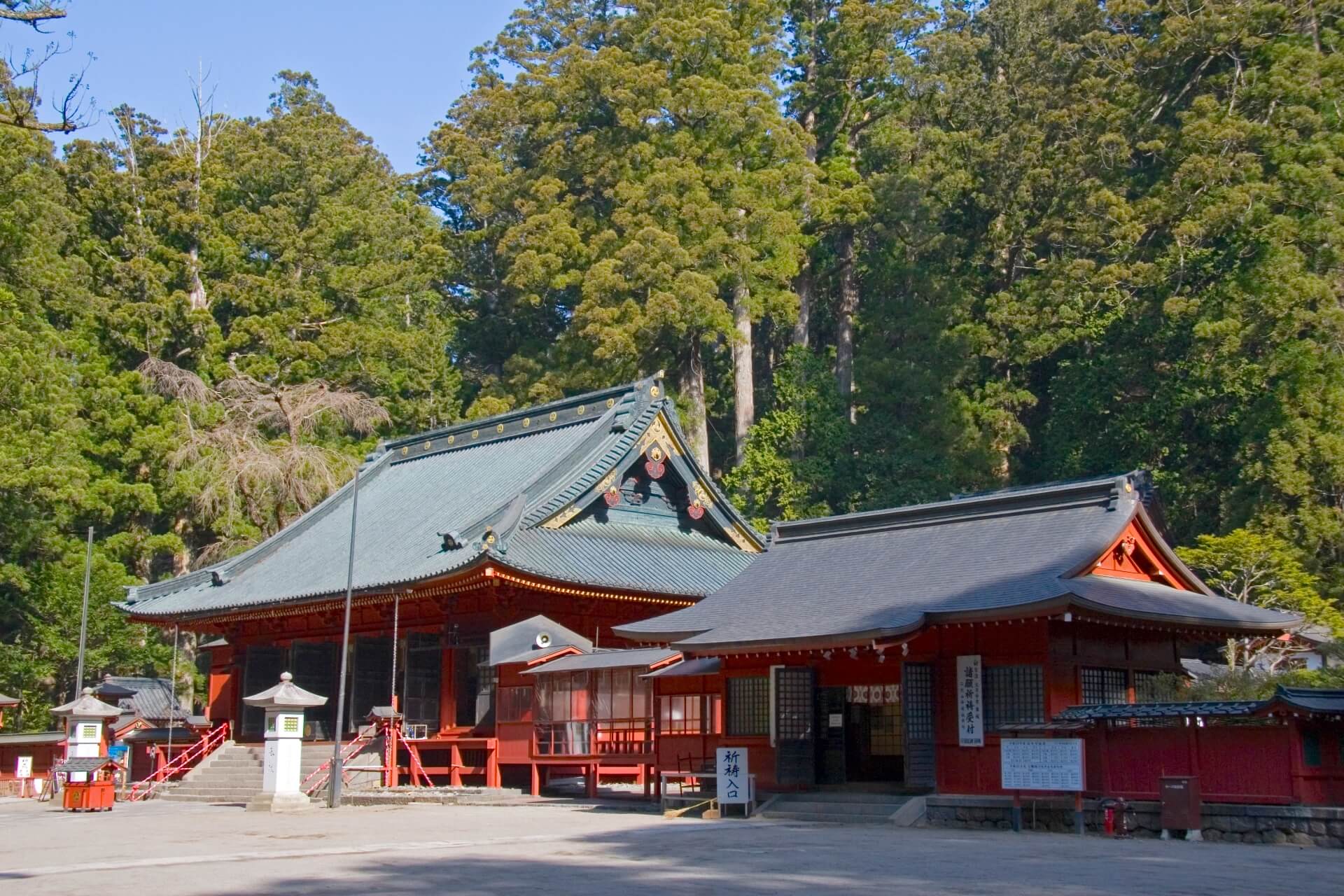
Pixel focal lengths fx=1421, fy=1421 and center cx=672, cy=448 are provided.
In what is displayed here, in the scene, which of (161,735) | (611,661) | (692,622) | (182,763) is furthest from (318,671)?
(692,622)

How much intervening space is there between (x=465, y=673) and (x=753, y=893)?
18.8m

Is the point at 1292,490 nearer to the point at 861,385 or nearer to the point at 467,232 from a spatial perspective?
the point at 861,385

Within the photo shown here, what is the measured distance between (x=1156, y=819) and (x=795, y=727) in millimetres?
6044

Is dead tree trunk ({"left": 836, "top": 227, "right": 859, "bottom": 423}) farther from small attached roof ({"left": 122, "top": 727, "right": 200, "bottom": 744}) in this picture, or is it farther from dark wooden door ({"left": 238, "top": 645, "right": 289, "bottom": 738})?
small attached roof ({"left": 122, "top": 727, "right": 200, "bottom": 744})

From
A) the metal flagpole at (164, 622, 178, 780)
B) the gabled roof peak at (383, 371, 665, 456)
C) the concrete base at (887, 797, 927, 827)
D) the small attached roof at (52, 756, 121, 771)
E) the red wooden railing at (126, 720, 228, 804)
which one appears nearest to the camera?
the concrete base at (887, 797, 927, 827)

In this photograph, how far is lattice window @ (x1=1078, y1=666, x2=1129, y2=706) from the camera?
65.1 feet

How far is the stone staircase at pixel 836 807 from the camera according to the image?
19969 mm

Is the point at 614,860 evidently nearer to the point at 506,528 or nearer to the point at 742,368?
the point at 506,528

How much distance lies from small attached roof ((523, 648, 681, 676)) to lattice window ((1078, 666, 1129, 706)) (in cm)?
650

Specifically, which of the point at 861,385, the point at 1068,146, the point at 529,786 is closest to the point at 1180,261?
the point at 1068,146

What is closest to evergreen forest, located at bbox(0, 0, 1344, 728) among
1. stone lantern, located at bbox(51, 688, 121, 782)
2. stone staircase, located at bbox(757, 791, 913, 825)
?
stone lantern, located at bbox(51, 688, 121, 782)

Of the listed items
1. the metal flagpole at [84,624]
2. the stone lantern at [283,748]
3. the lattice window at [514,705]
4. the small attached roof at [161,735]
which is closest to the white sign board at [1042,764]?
the lattice window at [514,705]

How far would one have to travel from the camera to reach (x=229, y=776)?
29.9 m

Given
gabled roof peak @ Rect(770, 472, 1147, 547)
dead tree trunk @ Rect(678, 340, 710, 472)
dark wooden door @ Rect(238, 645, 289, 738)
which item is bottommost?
dark wooden door @ Rect(238, 645, 289, 738)
